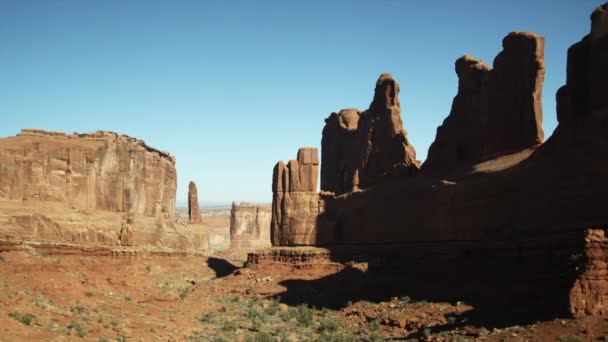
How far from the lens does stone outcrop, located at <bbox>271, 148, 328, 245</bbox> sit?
182ft

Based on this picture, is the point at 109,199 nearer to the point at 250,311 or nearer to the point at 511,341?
the point at 250,311

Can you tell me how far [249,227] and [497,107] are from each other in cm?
7582

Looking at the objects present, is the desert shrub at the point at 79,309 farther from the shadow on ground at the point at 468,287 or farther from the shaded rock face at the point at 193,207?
the shaded rock face at the point at 193,207

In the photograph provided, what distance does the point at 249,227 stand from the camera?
370 feet

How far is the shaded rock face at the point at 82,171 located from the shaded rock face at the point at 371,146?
19.2 metres

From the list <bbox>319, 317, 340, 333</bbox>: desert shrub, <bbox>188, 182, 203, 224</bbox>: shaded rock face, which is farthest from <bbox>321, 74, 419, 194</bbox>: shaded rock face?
<bbox>188, 182, 203, 224</bbox>: shaded rock face

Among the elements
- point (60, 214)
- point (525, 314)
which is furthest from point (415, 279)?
point (60, 214)

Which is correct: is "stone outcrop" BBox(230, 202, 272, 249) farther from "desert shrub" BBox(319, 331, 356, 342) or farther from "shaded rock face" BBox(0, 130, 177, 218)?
"desert shrub" BBox(319, 331, 356, 342)

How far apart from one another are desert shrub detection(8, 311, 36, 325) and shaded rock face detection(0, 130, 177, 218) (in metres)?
28.5

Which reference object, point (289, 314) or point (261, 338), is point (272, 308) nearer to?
point (289, 314)

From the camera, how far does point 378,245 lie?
4800 cm

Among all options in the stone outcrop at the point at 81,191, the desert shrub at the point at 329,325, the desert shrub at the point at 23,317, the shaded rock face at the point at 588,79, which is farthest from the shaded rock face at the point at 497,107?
the stone outcrop at the point at 81,191

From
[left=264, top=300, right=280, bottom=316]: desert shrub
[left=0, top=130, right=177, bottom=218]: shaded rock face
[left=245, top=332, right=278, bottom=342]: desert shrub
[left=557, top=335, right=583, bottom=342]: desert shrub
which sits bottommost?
[left=245, top=332, right=278, bottom=342]: desert shrub

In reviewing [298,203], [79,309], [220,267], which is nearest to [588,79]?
[79,309]
